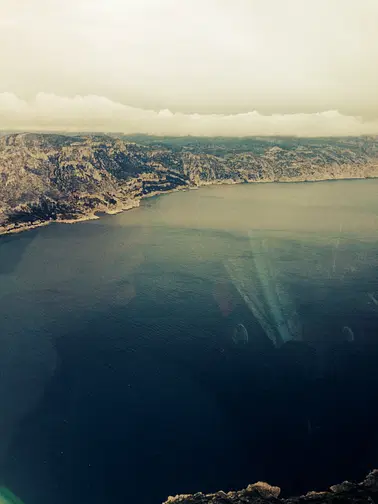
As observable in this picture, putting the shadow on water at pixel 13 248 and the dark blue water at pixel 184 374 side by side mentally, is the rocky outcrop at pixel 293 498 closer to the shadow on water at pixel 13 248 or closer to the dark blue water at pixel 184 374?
the dark blue water at pixel 184 374

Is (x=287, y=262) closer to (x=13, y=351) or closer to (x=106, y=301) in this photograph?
(x=106, y=301)

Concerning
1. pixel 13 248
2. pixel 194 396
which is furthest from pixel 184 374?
pixel 13 248

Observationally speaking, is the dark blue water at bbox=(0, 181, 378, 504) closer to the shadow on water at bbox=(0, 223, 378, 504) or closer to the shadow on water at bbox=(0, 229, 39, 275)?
the shadow on water at bbox=(0, 223, 378, 504)

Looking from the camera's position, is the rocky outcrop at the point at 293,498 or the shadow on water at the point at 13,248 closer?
the rocky outcrop at the point at 293,498

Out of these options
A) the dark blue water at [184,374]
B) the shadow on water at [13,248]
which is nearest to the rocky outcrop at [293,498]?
the dark blue water at [184,374]

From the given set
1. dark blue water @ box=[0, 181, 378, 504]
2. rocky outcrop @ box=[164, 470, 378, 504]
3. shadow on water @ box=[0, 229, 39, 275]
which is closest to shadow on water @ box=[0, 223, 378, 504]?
dark blue water @ box=[0, 181, 378, 504]

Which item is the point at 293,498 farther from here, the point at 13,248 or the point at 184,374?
the point at 13,248
